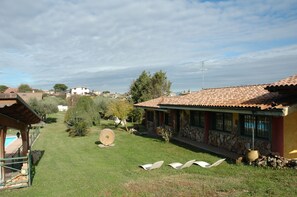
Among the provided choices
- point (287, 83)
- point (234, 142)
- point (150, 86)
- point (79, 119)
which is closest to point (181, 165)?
point (234, 142)

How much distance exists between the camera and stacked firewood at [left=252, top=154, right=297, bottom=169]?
485 inches

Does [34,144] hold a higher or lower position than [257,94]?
lower

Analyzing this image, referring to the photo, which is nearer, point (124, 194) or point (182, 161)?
point (124, 194)

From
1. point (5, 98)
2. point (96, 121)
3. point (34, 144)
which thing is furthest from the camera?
point (96, 121)

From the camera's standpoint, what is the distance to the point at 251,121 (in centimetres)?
1572

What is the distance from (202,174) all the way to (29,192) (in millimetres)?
6434

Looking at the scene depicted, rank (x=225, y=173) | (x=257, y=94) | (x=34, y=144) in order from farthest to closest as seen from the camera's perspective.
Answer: (x=34, y=144), (x=257, y=94), (x=225, y=173)

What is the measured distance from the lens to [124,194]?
9.94 meters

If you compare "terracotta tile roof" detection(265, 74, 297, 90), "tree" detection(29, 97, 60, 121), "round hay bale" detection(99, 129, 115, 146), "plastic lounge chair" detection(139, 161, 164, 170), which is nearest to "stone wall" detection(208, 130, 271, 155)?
Answer: "terracotta tile roof" detection(265, 74, 297, 90)

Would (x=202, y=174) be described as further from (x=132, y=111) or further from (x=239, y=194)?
(x=132, y=111)

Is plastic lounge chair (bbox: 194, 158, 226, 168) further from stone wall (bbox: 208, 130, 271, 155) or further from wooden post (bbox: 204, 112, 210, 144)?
wooden post (bbox: 204, 112, 210, 144)

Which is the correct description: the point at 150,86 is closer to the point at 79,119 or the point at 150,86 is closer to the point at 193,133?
the point at 79,119

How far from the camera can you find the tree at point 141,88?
150 feet

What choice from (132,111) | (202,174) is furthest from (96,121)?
(202,174)
